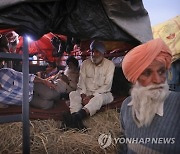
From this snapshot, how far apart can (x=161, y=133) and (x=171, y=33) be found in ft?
14.1

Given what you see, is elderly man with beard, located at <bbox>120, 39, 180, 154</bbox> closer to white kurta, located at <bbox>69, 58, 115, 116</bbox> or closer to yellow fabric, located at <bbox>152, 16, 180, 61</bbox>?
white kurta, located at <bbox>69, 58, 115, 116</bbox>

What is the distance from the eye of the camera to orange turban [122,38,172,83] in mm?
1739

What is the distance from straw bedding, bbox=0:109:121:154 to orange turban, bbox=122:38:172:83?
1.41 metres

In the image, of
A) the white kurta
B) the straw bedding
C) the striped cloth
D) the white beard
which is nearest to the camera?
the striped cloth

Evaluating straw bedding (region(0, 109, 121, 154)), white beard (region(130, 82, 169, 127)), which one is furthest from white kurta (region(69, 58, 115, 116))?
white beard (region(130, 82, 169, 127))

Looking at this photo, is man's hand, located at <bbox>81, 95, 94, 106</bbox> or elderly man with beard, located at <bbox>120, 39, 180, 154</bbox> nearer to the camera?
elderly man with beard, located at <bbox>120, 39, 180, 154</bbox>

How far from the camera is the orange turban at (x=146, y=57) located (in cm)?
174

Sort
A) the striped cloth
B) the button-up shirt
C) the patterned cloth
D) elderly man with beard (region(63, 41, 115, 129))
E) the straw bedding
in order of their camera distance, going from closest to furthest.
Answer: the striped cloth → the straw bedding → the patterned cloth → elderly man with beard (region(63, 41, 115, 129)) → the button-up shirt

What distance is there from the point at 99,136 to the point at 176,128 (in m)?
1.81

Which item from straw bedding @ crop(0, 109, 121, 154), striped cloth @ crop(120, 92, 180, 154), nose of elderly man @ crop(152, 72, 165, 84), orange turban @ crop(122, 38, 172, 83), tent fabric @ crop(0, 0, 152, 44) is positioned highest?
tent fabric @ crop(0, 0, 152, 44)

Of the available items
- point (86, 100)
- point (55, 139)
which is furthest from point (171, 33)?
point (55, 139)

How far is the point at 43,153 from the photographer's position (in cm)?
283

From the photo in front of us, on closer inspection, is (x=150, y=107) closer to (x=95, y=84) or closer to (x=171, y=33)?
(x=95, y=84)

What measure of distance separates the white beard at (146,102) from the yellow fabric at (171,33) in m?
Answer: 3.39
